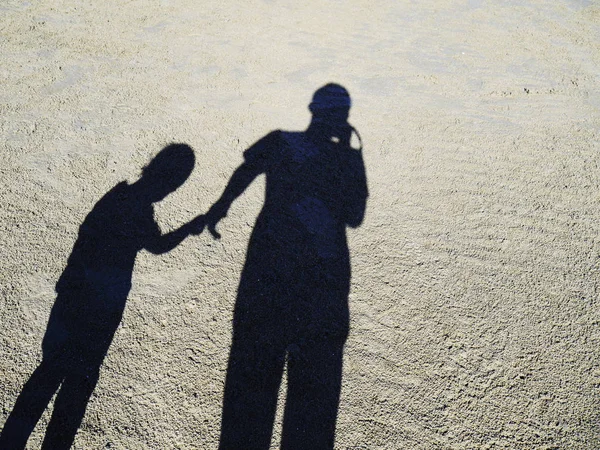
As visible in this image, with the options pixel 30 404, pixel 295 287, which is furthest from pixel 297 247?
pixel 30 404

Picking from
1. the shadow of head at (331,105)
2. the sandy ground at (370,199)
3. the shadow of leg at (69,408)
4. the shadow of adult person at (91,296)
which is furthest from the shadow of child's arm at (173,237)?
the shadow of head at (331,105)

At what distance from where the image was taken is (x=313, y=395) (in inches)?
126

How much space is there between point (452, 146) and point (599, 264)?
2415 mm

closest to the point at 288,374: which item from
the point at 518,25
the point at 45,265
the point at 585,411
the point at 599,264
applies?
the point at 585,411

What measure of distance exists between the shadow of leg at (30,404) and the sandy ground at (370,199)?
0.09 metres

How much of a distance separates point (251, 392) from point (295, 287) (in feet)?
3.65

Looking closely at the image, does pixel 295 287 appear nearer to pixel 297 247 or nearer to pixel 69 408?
pixel 297 247

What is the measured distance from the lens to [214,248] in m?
4.23

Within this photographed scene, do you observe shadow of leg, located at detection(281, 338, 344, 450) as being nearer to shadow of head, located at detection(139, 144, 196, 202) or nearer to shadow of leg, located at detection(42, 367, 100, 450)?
shadow of leg, located at detection(42, 367, 100, 450)

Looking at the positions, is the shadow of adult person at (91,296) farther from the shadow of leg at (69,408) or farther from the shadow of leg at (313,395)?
the shadow of leg at (313,395)

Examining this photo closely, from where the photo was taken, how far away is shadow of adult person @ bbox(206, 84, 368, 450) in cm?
310

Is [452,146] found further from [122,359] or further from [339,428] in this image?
[122,359]

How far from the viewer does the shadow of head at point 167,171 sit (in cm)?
480

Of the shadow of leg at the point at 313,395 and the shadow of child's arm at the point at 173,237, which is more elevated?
the shadow of child's arm at the point at 173,237
